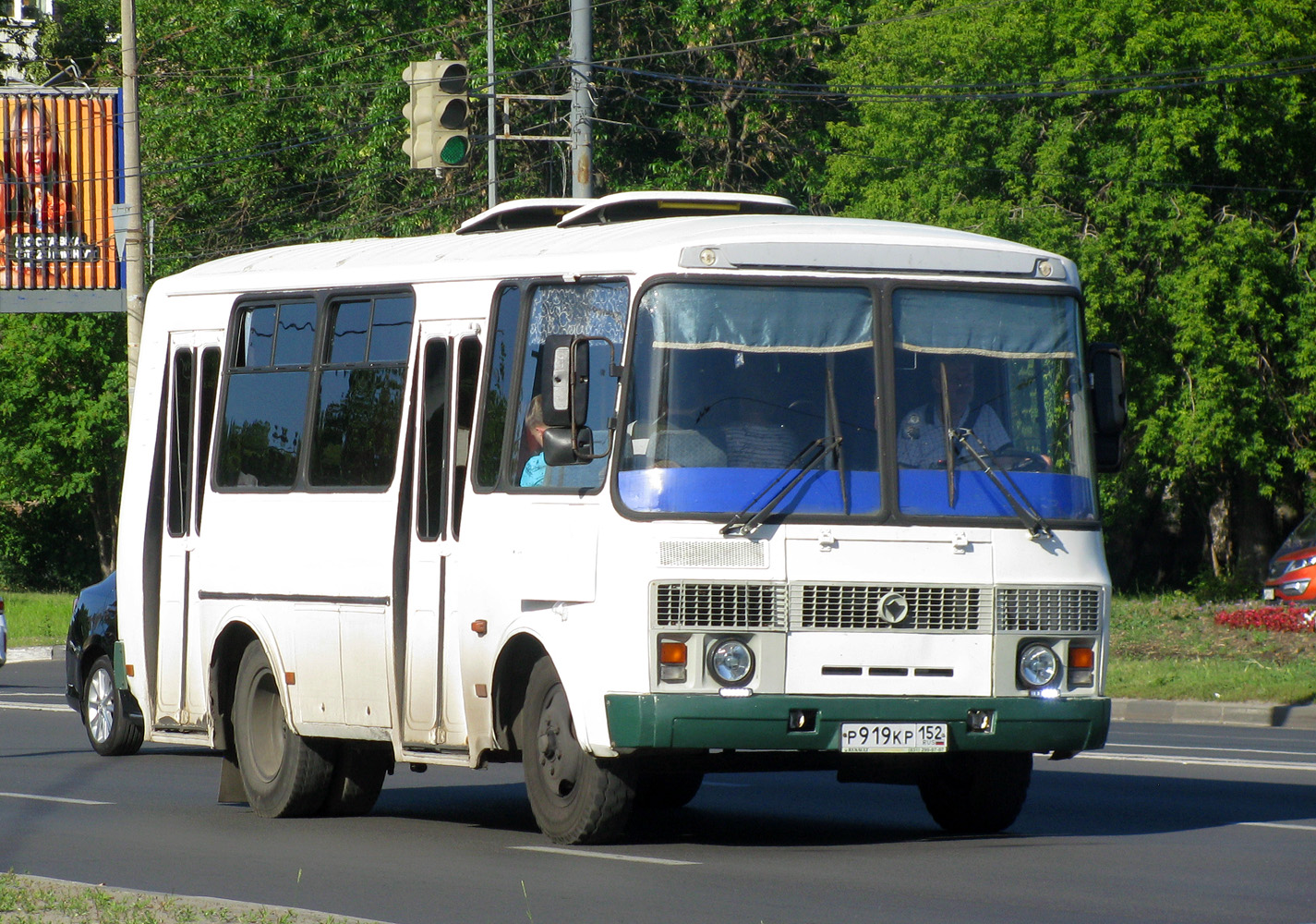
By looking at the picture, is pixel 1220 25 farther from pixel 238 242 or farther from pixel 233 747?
pixel 233 747

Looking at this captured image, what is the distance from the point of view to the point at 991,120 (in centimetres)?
4125

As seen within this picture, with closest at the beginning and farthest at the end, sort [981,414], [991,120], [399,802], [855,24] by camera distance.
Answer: [981,414], [399,802], [991,120], [855,24]

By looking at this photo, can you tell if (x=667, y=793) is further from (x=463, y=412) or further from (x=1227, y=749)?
(x=1227, y=749)

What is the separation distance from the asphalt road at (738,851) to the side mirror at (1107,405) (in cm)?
182

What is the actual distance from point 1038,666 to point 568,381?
2.46 meters

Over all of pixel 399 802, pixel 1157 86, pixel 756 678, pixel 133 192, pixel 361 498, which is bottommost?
pixel 399 802

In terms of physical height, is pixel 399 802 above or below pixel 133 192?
below

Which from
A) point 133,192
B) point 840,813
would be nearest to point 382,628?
point 840,813

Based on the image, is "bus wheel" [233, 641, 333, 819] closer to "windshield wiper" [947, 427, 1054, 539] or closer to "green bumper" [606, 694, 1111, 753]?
"green bumper" [606, 694, 1111, 753]

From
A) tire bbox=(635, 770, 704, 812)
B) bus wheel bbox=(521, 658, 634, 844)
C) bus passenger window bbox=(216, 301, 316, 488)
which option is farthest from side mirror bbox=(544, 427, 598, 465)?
tire bbox=(635, 770, 704, 812)

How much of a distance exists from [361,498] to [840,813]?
10.3ft

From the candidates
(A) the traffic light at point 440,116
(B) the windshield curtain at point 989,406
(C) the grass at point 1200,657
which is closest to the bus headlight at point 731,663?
(B) the windshield curtain at point 989,406

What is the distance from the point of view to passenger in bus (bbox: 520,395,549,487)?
10297 millimetres

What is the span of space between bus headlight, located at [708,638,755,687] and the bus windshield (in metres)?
0.55
